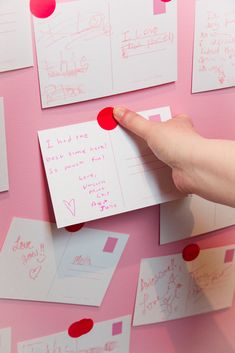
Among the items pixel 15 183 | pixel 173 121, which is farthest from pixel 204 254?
pixel 15 183

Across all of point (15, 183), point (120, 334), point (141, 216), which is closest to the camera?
point (15, 183)

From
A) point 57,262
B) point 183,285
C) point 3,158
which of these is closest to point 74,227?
point 57,262

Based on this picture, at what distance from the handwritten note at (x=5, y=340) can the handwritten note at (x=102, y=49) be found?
42 cm

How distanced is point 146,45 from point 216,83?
0.16 meters

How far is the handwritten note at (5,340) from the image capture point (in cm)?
94

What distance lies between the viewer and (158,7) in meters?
0.82

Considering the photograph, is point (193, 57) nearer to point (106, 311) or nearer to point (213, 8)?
point (213, 8)

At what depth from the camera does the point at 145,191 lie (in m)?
0.90

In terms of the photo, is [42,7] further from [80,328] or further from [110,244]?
[80,328]

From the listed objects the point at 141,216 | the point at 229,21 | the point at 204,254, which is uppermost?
the point at 229,21

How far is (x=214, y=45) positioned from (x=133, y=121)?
197mm

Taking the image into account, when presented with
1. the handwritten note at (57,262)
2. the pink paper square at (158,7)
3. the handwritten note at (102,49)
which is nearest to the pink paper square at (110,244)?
the handwritten note at (57,262)

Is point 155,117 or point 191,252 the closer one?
point 155,117

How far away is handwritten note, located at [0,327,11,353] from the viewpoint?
94 cm
